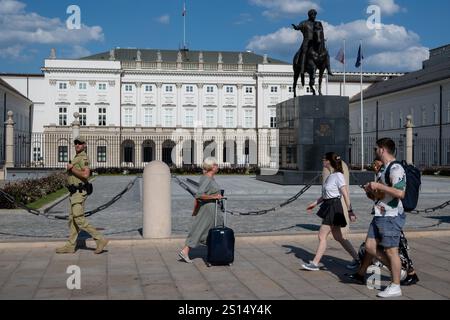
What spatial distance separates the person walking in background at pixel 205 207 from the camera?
8.02 m

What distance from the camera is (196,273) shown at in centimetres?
746

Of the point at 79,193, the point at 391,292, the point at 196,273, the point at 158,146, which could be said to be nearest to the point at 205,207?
the point at 196,273

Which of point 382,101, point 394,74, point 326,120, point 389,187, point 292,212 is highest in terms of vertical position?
point 394,74

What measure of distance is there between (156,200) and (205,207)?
2.32 meters

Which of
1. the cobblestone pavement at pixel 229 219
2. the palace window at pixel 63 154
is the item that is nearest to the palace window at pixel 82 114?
the palace window at pixel 63 154

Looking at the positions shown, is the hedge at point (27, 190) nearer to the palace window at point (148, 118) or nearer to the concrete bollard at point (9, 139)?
the concrete bollard at point (9, 139)

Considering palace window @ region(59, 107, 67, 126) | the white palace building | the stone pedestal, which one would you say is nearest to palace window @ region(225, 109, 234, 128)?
the white palace building

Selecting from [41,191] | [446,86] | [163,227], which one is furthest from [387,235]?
[446,86]

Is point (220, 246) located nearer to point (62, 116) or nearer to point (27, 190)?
point (27, 190)

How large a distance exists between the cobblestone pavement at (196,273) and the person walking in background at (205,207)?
0.37 m

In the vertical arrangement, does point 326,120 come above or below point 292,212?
above

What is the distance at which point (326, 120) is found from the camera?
21.8 m
